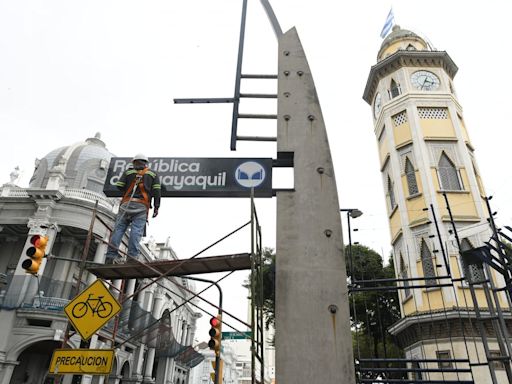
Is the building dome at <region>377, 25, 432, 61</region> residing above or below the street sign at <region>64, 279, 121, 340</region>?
above

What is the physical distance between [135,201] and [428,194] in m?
14.0

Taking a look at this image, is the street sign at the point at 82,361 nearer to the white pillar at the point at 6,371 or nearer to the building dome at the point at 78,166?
the white pillar at the point at 6,371

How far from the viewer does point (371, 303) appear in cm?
2622

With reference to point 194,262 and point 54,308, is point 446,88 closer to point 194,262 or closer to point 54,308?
point 194,262

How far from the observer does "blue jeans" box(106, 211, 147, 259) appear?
6.29 metres

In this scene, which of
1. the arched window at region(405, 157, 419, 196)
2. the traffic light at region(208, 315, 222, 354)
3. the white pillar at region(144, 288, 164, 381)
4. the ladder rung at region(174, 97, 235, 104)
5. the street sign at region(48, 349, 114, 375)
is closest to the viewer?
the street sign at region(48, 349, 114, 375)

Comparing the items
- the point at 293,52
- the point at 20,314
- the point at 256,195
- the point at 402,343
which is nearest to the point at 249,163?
the point at 256,195

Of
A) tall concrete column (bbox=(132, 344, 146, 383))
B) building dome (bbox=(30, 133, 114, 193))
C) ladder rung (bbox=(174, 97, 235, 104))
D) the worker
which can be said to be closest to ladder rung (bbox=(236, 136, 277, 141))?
ladder rung (bbox=(174, 97, 235, 104))

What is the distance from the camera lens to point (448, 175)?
16844 millimetres

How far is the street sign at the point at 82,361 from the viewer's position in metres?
5.02

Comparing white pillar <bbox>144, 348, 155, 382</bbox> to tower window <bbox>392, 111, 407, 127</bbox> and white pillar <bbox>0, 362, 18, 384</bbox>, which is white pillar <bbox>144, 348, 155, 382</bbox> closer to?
white pillar <bbox>0, 362, 18, 384</bbox>

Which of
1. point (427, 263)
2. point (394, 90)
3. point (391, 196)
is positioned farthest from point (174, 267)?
point (394, 90)

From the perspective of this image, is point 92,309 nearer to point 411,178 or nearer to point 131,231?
point 131,231

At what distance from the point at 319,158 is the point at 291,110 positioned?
1.09 meters
